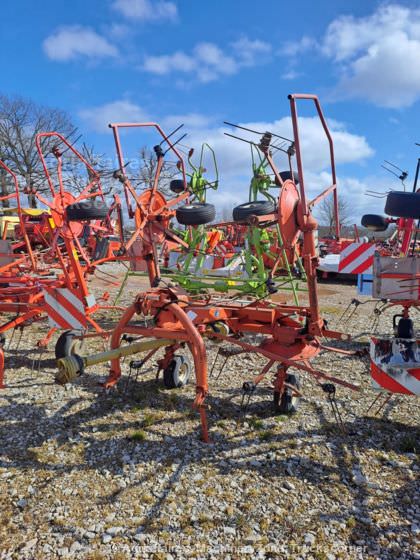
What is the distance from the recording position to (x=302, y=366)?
12.2 ft

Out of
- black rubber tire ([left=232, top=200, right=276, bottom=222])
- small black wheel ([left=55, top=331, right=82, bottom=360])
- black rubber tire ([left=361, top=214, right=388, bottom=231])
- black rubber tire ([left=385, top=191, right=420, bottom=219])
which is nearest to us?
black rubber tire ([left=385, top=191, right=420, bottom=219])

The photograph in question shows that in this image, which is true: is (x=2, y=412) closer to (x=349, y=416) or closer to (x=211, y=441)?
(x=211, y=441)

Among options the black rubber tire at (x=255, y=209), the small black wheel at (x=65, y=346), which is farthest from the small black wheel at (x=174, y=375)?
the black rubber tire at (x=255, y=209)

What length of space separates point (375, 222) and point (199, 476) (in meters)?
4.41

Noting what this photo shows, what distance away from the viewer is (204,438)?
3.63 metres

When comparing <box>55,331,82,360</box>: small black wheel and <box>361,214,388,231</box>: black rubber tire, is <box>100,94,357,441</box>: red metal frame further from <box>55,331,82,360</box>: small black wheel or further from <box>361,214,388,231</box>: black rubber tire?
<box>361,214,388,231</box>: black rubber tire

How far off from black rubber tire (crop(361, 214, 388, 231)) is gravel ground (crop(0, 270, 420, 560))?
2.40 m

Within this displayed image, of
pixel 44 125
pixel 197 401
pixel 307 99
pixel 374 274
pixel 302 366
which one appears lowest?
pixel 197 401

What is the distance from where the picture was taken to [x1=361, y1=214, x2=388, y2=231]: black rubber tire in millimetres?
6090

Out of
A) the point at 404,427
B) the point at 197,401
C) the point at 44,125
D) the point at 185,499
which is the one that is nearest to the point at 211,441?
the point at 197,401

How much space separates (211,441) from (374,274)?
135 inches

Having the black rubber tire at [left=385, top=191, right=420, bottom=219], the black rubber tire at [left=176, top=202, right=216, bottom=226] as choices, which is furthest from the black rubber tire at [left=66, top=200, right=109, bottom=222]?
the black rubber tire at [left=385, top=191, right=420, bottom=219]

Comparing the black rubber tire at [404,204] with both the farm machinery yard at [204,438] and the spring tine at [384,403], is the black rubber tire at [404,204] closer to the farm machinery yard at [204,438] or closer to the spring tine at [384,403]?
the farm machinery yard at [204,438]

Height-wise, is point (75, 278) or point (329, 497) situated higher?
point (75, 278)
